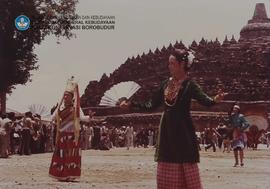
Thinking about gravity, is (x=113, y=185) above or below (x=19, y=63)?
below

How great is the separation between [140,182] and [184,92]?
3.69 metres

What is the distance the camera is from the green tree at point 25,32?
604 inches

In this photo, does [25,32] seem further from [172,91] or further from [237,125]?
[172,91]

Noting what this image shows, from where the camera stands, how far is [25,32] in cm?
1970

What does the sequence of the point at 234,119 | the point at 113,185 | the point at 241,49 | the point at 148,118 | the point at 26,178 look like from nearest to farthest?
the point at 113,185 < the point at 26,178 < the point at 234,119 < the point at 148,118 < the point at 241,49

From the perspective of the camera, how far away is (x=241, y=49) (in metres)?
64.9

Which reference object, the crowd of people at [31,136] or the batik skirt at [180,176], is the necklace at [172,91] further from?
the crowd of people at [31,136]

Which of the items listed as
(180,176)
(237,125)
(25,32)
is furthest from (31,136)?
(180,176)

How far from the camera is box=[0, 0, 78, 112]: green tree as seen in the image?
50.3 feet

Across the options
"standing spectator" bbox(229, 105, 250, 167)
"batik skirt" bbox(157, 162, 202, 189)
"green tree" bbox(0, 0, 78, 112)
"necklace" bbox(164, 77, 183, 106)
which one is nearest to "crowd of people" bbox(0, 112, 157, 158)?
"green tree" bbox(0, 0, 78, 112)

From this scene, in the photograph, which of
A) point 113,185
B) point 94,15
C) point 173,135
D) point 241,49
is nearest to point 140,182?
point 113,185

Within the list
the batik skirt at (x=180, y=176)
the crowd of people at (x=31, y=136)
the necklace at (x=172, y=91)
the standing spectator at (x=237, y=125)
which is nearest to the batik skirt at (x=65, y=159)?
the necklace at (x=172, y=91)

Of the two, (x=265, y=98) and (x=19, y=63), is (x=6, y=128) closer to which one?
(x=19, y=63)

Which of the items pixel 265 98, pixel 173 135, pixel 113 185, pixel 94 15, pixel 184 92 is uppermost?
pixel 265 98
